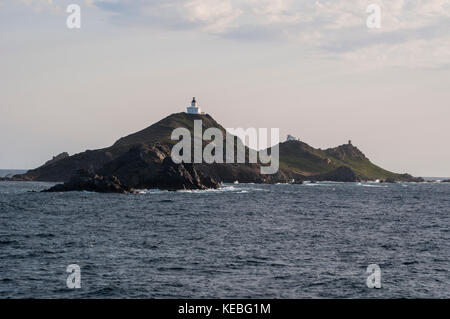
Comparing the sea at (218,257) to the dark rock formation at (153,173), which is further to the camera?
the dark rock formation at (153,173)

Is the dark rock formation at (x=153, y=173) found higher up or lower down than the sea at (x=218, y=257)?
higher up

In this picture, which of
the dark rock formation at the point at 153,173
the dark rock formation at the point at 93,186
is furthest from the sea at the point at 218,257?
the dark rock formation at the point at 153,173

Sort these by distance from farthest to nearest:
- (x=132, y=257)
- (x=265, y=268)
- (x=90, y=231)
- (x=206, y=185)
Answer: (x=206, y=185) < (x=90, y=231) < (x=132, y=257) < (x=265, y=268)

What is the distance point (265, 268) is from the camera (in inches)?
1594

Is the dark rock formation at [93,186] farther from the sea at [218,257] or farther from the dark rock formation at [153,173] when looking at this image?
the sea at [218,257]

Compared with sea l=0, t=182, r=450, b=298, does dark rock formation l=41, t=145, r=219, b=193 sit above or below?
above

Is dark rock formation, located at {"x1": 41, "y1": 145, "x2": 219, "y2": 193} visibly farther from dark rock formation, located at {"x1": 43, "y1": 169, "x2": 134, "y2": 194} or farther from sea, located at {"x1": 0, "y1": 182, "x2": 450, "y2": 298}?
sea, located at {"x1": 0, "y1": 182, "x2": 450, "y2": 298}

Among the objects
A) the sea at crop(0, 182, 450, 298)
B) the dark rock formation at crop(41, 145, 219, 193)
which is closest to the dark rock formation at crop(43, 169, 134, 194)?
the dark rock formation at crop(41, 145, 219, 193)

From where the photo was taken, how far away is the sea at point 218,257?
33781 mm

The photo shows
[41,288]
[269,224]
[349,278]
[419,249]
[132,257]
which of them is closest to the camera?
[41,288]

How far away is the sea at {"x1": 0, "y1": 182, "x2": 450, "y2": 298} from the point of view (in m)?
33.8
